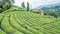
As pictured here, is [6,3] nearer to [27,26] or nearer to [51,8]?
[51,8]

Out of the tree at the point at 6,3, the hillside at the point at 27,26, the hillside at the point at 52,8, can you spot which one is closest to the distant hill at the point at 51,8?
the hillside at the point at 52,8

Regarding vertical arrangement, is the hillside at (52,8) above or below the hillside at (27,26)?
below

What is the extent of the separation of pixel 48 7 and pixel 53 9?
60 cm

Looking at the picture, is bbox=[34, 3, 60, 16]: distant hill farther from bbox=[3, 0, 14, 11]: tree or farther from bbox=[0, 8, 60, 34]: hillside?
bbox=[0, 8, 60, 34]: hillside

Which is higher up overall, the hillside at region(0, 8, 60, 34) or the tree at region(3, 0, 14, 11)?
the hillside at region(0, 8, 60, 34)

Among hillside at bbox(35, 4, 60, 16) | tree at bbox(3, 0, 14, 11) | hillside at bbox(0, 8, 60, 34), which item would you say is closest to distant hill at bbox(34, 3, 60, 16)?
hillside at bbox(35, 4, 60, 16)

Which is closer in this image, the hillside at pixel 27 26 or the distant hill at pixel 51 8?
the hillside at pixel 27 26

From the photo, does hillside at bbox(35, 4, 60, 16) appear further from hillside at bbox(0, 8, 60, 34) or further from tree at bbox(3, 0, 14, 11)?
hillside at bbox(0, 8, 60, 34)

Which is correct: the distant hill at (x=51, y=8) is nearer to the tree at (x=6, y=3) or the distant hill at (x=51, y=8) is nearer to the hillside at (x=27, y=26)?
the tree at (x=6, y=3)

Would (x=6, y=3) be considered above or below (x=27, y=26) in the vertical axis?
below

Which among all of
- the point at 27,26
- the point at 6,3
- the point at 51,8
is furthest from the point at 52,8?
the point at 27,26

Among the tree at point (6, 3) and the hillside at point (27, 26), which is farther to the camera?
the tree at point (6, 3)

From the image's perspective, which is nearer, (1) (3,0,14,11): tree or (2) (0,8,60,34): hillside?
(2) (0,8,60,34): hillside

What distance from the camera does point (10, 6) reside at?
22.5m
